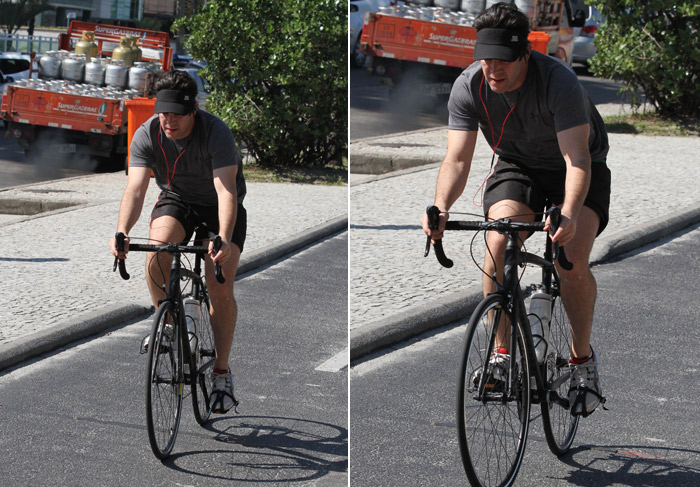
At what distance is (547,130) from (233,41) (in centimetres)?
1306

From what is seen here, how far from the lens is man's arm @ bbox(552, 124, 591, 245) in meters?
4.39

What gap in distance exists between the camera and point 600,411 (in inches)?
227

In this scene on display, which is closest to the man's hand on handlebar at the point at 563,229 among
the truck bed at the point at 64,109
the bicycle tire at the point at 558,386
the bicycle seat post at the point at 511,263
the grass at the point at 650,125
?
the bicycle seat post at the point at 511,263

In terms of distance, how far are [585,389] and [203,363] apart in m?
2.02

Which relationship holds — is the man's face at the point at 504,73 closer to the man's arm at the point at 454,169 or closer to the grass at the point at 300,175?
the man's arm at the point at 454,169

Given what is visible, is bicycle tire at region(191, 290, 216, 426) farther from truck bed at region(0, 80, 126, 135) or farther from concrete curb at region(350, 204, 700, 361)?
truck bed at region(0, 80, 126, 135)

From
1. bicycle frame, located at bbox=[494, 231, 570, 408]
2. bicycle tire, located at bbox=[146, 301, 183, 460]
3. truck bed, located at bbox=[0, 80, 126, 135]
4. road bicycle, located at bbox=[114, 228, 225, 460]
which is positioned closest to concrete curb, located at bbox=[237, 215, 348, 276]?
road bicycle, located at bbox=[114, 228, 225, 460]

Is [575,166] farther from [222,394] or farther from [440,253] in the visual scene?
[222,394]

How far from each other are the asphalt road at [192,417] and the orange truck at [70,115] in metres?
11.0

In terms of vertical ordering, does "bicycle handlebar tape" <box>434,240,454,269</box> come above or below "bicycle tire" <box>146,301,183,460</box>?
above

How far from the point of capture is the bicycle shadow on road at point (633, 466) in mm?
4777

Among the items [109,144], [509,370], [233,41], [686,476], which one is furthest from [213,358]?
[109,144]

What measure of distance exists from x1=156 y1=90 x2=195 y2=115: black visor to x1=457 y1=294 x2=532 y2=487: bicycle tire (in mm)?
1793

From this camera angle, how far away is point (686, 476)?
484cm
